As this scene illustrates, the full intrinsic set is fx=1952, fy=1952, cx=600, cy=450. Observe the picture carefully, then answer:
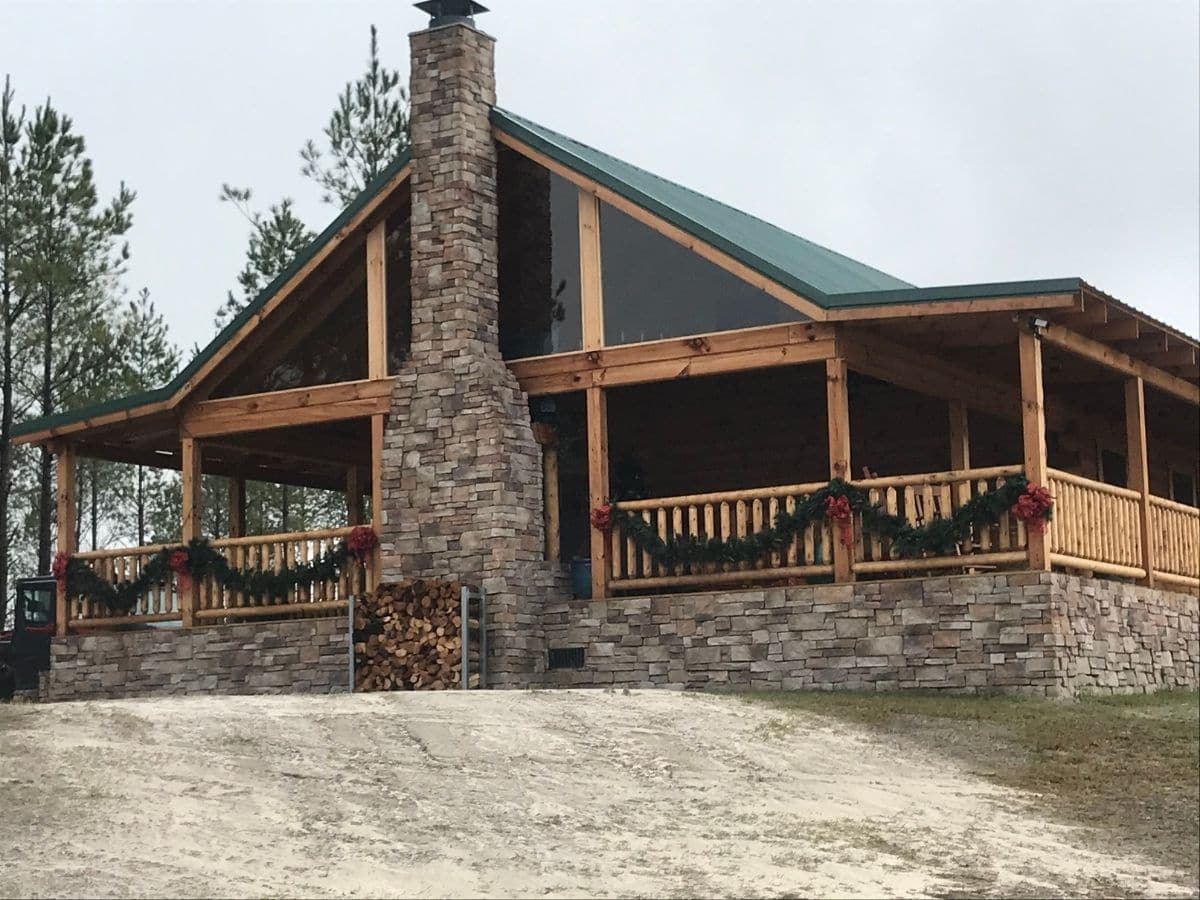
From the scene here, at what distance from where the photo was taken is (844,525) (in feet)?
64.4

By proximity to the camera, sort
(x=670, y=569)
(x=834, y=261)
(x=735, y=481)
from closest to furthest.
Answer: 1. (x=670, y=569)
2. (x=735, y=481)
3. (x=834, y=261)

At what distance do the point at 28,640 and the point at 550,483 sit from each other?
824 centimetres

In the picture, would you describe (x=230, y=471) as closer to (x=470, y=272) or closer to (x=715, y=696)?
(x=470, y=272)

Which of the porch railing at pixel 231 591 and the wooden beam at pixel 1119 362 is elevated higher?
the wooden beam at pixel 1119 362

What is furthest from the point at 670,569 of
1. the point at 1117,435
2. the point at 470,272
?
the point at 1117,435

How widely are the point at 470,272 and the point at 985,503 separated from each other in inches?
263

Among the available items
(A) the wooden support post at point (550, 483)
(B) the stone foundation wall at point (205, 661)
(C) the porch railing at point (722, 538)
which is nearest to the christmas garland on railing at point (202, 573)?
(B) the stone foundation wall at point (205, 661)

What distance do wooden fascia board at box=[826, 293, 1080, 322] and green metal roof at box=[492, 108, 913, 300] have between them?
1.33 ft

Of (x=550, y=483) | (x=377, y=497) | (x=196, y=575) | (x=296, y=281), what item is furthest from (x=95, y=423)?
(x=550, y=483)

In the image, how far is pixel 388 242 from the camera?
23.0 metres

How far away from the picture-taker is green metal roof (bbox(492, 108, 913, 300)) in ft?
66.5

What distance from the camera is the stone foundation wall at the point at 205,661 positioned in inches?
880

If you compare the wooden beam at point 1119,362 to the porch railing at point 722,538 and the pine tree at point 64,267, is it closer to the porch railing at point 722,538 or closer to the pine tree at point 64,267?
the porch railing at point 722,538

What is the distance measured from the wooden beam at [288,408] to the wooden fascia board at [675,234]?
311 centimetres
